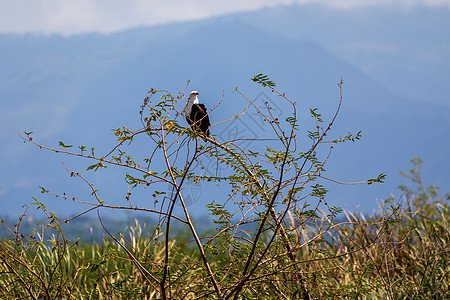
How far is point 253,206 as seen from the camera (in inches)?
134

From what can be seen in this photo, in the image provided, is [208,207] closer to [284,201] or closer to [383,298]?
[284,201]

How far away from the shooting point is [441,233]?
6.29 meters

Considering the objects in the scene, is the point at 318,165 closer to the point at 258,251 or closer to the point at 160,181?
the point at 258,251

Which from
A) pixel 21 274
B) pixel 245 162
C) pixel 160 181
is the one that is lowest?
pixel 21 274

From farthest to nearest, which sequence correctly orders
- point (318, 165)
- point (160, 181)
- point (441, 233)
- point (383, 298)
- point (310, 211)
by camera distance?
point (441, 233)
point (383, 298)
point (310, 211)
point (318, 165)
point (160, 181)

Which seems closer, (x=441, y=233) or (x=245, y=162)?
(x=245, y=162)

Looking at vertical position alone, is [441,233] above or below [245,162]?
above

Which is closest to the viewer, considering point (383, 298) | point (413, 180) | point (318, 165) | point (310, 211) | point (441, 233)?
point (318, 165)

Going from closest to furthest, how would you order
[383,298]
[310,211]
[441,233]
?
1. [310,211]
2. [383,298]
3. [441,233]

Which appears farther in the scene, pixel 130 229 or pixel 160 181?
pixel 130 229

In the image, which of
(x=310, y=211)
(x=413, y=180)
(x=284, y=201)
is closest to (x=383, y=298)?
(x=310, y=211)

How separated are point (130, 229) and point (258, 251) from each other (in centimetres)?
330

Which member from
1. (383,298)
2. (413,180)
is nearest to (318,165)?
(383,298)

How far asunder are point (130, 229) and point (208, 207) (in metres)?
3.21
